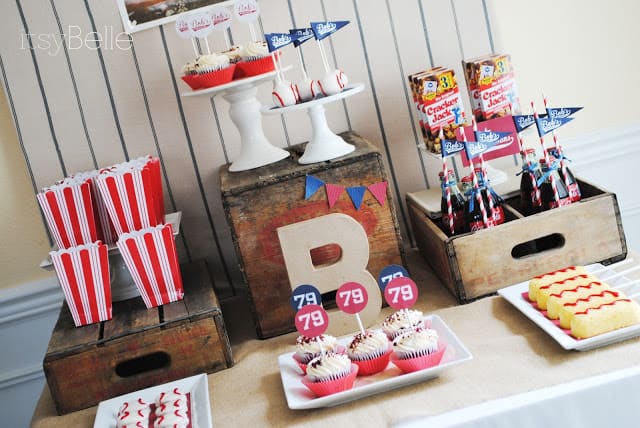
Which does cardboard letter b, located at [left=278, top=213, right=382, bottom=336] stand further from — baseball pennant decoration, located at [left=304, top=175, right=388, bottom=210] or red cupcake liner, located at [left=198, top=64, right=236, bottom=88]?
→ red cupcake liner, located at [left=198, top=64, right=236, bottom=88]

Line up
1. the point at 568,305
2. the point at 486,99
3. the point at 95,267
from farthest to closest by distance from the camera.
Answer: the point at 486,99 → the point at 95,267 → the point at 568,305

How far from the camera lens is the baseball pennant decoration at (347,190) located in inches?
66.5

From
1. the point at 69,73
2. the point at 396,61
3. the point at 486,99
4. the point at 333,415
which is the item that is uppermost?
the point at 69,73

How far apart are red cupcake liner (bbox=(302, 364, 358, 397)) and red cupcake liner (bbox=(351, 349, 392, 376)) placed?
0.03m

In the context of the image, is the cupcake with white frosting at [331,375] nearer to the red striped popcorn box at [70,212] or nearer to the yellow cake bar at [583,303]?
the yellow cake bar at [583,303]

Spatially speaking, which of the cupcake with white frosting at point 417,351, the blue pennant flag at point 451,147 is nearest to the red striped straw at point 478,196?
the blue pennant flag at point 451,147

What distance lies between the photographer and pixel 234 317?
195 centimetres

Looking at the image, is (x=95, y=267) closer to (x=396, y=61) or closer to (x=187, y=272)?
(x=187, y=272)

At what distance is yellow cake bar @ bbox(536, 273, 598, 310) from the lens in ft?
4.95

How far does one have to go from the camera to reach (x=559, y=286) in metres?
1.52

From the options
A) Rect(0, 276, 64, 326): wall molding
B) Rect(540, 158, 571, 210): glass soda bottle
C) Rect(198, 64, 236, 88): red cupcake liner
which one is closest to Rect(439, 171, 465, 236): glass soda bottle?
Rect(540, 158, 571, 210): glass soda bottle

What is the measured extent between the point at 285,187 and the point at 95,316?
0.52 meters

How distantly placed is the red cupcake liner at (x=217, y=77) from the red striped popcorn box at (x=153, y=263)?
1.13ft

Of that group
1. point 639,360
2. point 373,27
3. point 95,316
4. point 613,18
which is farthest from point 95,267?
point 613,18
